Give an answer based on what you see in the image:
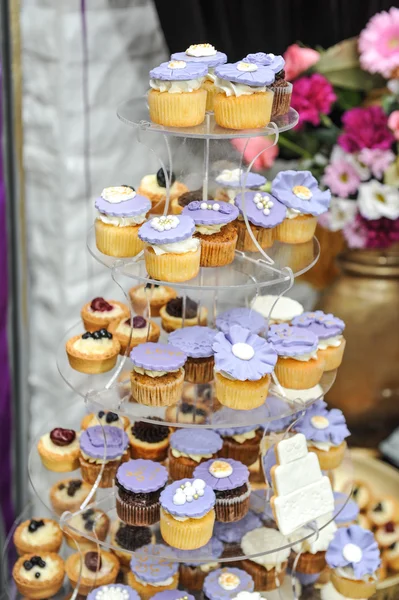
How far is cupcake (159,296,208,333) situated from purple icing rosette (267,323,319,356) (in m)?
0.20

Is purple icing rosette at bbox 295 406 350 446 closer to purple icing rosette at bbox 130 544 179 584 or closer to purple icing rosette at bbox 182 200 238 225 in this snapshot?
purple icing rosette at bbox 130 544 179 584

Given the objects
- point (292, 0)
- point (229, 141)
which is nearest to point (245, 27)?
point (292, 0)

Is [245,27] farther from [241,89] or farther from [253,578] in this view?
[253,578]

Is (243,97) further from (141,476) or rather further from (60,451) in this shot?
(60,451)

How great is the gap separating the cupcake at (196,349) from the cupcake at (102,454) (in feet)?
0.68

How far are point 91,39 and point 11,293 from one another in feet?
2.31

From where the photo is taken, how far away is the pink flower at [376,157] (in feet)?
Answer: 6.76

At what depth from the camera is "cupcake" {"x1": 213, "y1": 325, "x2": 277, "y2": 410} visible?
1559 mm

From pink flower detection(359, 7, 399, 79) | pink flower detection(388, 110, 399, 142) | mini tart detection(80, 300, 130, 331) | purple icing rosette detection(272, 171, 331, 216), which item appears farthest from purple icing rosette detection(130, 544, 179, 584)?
pink flower detection(359, 7, 399, 79)

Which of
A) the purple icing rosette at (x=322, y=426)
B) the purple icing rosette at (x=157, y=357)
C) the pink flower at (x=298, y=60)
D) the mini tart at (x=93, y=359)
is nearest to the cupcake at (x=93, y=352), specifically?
the mini tart at (x=93, y=359)

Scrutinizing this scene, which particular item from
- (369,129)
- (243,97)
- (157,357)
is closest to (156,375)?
(157,357)

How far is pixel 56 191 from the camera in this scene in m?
2.38

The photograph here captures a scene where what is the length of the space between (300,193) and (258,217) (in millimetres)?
118

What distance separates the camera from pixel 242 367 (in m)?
1.56
